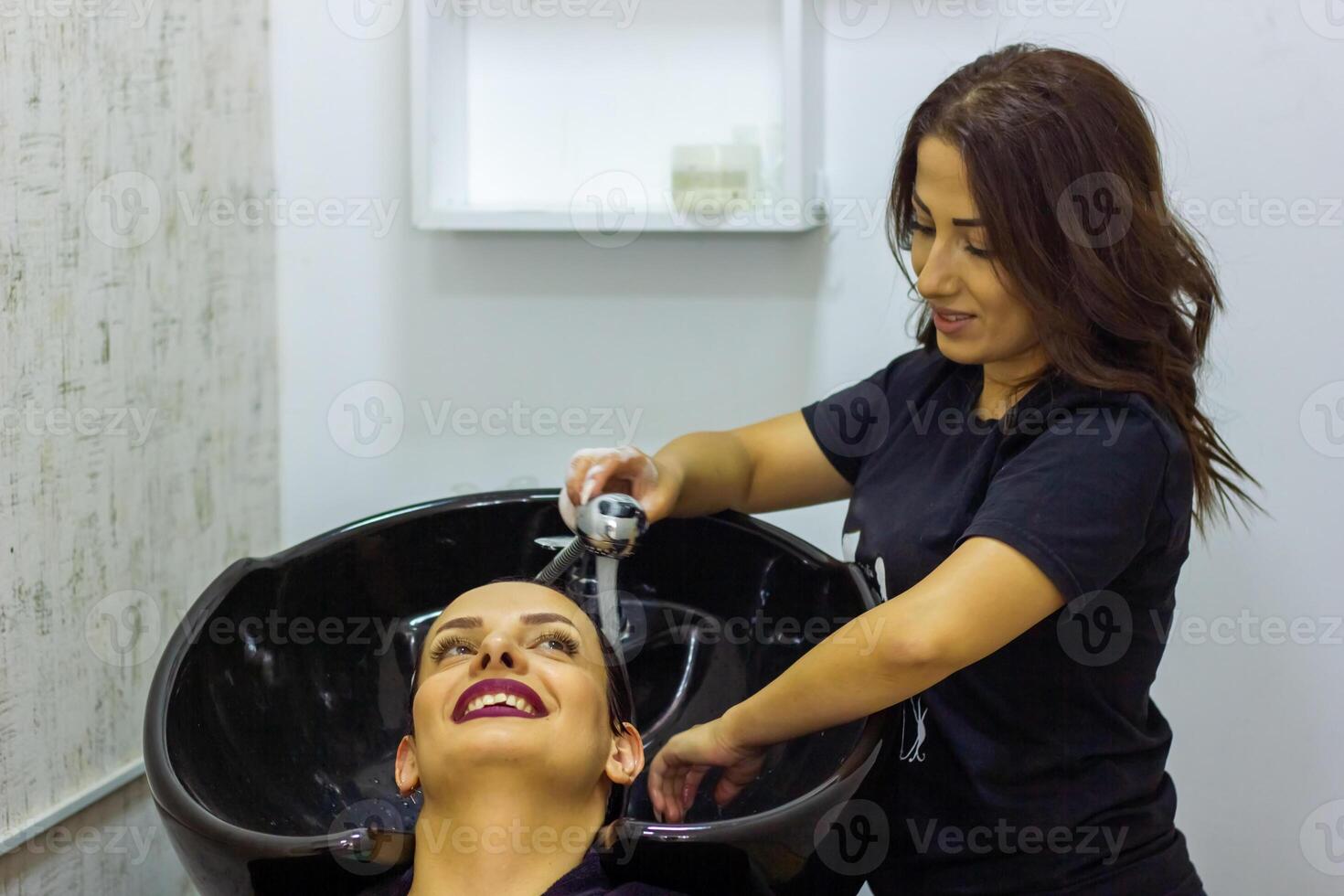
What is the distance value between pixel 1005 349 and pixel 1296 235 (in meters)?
0.67

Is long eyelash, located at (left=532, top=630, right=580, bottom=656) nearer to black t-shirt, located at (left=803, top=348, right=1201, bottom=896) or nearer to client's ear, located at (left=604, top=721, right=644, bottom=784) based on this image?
client's ear, located at (left=604, top=721, right=644, bottom=784)

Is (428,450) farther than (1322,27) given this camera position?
Yes

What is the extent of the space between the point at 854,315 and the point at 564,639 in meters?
0.75

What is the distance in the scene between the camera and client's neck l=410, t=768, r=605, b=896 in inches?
41.6

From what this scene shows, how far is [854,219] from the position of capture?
1.69 metres

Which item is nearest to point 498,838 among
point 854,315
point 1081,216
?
point 1081,216

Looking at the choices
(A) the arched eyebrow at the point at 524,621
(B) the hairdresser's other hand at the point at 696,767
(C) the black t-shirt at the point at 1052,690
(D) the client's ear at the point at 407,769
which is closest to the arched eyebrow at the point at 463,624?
(A) the arched eyebrow at the point at 524,621

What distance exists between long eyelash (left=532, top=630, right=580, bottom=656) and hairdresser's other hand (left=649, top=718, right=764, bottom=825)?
0.14 m

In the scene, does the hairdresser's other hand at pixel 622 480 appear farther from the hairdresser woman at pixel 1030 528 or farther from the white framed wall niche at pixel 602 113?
the white framed wall niche at pixel 602 113

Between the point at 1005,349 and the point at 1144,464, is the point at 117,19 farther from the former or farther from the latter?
the point at 1144,464

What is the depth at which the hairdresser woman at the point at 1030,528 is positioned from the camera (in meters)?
1.05

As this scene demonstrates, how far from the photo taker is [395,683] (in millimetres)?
1407

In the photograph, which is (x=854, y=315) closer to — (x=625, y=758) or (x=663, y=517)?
(x=663, y=517)

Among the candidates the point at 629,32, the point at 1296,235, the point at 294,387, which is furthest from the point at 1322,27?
the point at 294,387
